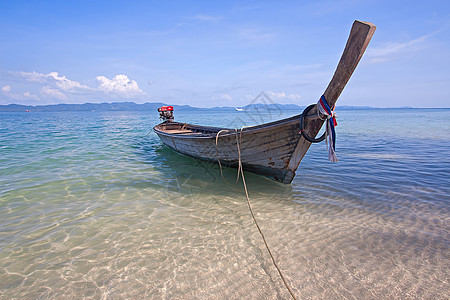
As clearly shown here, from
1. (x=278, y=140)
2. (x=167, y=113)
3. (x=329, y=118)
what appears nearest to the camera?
(x=329, y=118)

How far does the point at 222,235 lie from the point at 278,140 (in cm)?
274

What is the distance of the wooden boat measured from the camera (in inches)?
166

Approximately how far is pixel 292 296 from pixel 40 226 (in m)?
4.74

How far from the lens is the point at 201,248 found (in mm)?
3834

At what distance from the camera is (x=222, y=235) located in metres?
4.21

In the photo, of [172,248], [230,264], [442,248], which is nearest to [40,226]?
[172,248]

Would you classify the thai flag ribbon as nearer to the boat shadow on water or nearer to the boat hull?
the boat hull

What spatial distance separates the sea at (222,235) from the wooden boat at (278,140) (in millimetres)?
628

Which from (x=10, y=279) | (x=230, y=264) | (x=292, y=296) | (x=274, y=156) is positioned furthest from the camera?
(x=274, y=156)

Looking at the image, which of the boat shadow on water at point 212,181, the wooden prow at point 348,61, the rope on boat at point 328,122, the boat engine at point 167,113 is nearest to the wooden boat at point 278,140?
the wooden prow at point 348,61

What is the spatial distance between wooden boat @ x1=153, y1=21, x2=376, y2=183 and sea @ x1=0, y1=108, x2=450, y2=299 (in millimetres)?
628

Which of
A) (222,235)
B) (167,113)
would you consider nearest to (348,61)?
(222,235)

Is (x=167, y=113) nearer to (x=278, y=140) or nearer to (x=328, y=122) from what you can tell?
(x=278, y=140)

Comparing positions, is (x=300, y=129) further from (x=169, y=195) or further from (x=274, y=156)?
(x=169, y=195)
